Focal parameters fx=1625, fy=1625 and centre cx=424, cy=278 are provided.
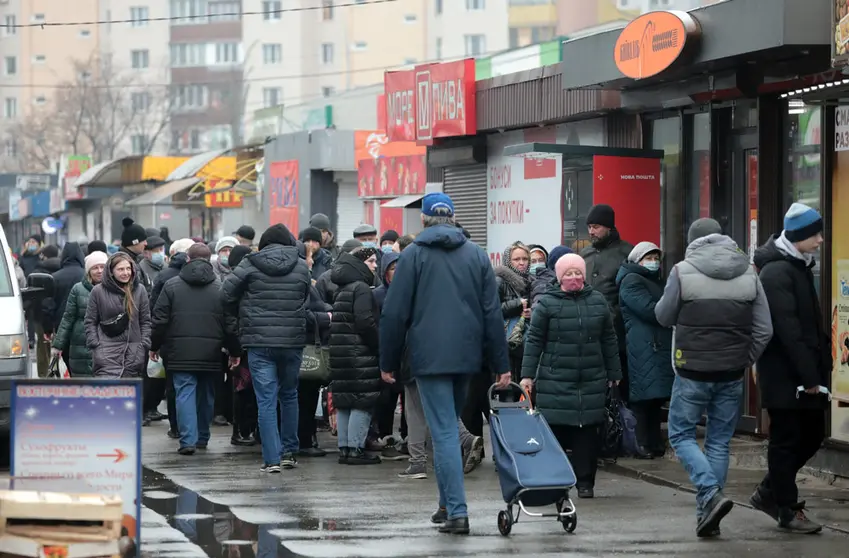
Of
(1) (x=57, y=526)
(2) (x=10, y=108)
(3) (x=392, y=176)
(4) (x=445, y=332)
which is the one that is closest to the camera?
(1) (x=57, y=526)

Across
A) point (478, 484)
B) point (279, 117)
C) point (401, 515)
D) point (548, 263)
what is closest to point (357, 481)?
point (478, 484)

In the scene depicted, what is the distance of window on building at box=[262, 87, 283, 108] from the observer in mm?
114875

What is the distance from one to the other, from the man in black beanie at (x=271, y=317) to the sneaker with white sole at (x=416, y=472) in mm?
1024

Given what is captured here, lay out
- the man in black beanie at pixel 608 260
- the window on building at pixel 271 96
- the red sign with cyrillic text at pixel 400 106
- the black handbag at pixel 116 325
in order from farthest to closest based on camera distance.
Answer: the window on building at pixel 271 96 < the red sign with cyrillic text at pixel 400 106 < the man in black beanie at pixel 608 260 < the black handbag at pixel 116 325

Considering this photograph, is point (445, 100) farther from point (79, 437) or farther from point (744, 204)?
point (79, 437)

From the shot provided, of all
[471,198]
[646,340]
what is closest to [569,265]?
[646,340]

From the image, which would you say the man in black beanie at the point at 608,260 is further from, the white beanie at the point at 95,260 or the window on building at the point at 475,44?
the window on building at the point at 475,44

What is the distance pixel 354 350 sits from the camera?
12.8m

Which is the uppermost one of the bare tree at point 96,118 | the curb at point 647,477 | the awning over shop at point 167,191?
the bare tree at point 96,118

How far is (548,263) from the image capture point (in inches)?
541

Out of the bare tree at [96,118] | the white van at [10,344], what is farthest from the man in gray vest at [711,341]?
the bare tree at [96,118]

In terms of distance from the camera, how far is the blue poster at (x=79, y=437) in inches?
312

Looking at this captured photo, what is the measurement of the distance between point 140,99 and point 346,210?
8855 cm

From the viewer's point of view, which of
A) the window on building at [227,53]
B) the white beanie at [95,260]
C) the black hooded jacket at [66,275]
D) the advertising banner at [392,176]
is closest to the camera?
the white beanie at [95,260]
